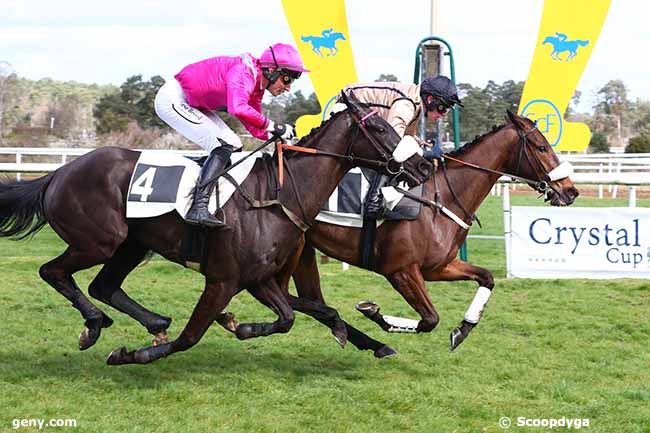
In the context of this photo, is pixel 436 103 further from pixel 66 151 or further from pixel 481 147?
pixel 66 151

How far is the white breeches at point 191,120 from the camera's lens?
18.1 feet

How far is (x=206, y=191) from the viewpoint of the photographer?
4.97 meters

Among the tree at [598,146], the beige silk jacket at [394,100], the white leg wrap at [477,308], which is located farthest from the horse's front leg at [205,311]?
the tree at [598,146]

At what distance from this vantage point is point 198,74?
5.41 metres

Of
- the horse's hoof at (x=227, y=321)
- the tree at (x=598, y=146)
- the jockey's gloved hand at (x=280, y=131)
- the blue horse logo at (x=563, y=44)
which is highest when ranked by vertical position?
the blue horse logo at (x=563, y=44)

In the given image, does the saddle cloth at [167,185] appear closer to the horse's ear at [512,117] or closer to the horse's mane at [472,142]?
the horse's mane at [472,142]

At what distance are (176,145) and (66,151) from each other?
13.9 metres

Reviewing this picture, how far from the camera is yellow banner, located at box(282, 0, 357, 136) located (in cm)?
1019

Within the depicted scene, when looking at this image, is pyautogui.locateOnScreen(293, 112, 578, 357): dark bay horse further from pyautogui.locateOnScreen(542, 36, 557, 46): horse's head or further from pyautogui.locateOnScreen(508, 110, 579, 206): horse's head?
pyautogui.locateOnScreen(542, 36, 557, 46): horse's head

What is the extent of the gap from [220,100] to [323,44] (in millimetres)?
5008

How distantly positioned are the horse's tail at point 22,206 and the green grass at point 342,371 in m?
0.82

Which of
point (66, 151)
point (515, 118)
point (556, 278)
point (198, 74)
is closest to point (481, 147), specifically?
point (515, 118)

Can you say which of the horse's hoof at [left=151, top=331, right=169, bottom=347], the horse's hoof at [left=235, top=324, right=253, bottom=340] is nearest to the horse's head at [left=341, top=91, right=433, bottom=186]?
the horse's hoof at [left=235, top=324, right=253, bottom=340]

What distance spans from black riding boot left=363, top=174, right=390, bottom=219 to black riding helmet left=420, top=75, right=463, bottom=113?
65 cm
